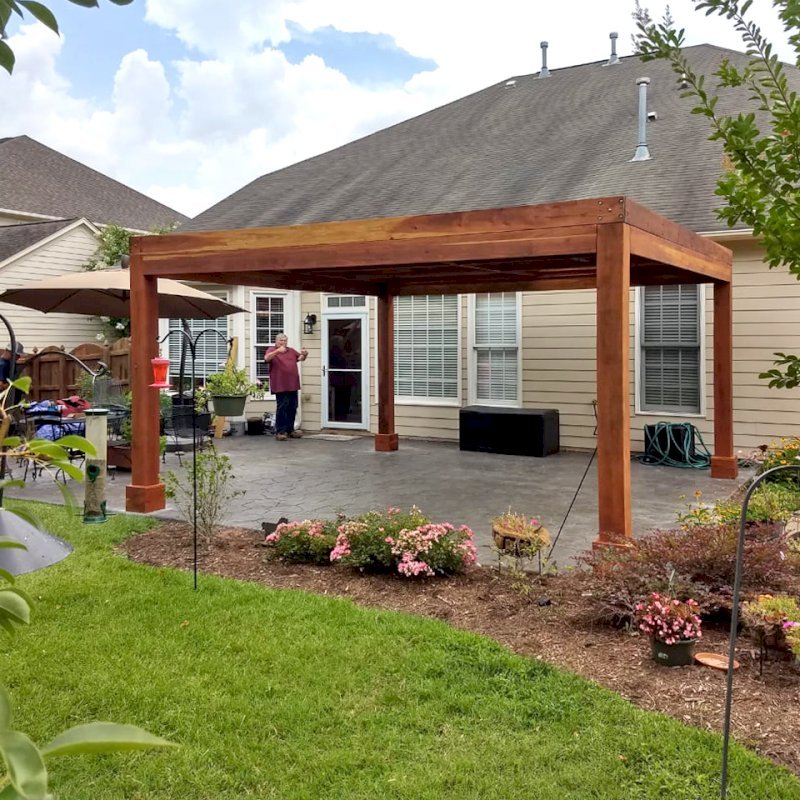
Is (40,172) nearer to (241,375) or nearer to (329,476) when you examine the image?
(241,375)

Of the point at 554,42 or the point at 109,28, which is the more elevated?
the point at 554,42

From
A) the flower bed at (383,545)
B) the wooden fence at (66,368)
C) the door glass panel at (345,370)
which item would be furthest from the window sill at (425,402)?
the flower bed at (383,545)

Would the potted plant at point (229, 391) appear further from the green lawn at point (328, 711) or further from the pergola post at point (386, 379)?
the green lawn at point (328, 711)

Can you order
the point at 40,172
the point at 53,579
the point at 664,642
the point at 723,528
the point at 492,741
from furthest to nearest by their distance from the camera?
the point at 40,172, the point at 53,579, the point at 723,528, the point at 664,642, the point at 492,741

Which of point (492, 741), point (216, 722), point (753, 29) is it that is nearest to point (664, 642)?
point (492, 741)

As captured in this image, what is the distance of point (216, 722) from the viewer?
3256 mm

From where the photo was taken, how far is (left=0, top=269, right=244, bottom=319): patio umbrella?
8.88 metres

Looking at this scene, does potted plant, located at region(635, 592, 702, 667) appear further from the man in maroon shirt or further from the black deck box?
the man in maroon shirt

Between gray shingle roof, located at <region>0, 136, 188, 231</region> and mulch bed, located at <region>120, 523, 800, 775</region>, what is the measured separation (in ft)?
60.3

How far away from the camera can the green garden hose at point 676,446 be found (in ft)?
33.2

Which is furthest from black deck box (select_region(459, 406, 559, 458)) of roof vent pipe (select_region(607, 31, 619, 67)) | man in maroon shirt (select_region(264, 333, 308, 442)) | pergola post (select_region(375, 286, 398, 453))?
roof vent pipe (select_region(607, 31, 619, 67))

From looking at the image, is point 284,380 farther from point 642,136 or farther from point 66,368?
point 642,136

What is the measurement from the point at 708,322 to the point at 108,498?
24.3 feet

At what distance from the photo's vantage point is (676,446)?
10195 millimetres
